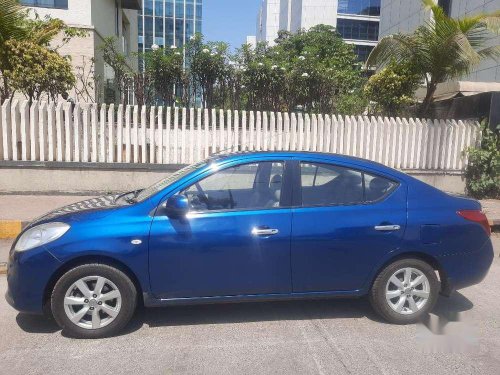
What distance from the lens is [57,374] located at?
3.17 m

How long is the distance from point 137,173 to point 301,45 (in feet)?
112

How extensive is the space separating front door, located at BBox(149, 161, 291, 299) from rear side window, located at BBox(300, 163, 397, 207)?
0.24 meters

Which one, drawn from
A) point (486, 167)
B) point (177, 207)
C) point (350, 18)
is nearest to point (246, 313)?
point (177, 207)

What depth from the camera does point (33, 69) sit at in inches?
370

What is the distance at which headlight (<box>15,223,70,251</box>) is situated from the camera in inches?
141

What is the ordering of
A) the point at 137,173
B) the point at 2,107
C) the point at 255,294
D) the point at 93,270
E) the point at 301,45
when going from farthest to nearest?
1. the point at 301,45
2. the point at 137,173
3. the point at 2,107
4. the point at 255,294
5. the point at 93,270

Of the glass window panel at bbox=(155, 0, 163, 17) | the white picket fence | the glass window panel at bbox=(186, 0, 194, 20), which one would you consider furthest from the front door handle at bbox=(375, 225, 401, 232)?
the glass window panel at bbox=(186, 0, 194, 20)

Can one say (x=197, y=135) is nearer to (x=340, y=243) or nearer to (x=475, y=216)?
(x=340, y=243)

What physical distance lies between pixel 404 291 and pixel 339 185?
1.12m

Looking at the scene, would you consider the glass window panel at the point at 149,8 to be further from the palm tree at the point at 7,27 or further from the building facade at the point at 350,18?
the palm tree at the point at 7,27

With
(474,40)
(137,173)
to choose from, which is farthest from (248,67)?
(474,40)

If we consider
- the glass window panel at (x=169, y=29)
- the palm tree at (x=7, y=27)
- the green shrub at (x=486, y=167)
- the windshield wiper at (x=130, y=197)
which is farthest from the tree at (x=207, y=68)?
the glass window panel at (x=169, y=29)

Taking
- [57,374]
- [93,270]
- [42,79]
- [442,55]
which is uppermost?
[442,55]

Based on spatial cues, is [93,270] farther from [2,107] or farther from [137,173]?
[2,107]
